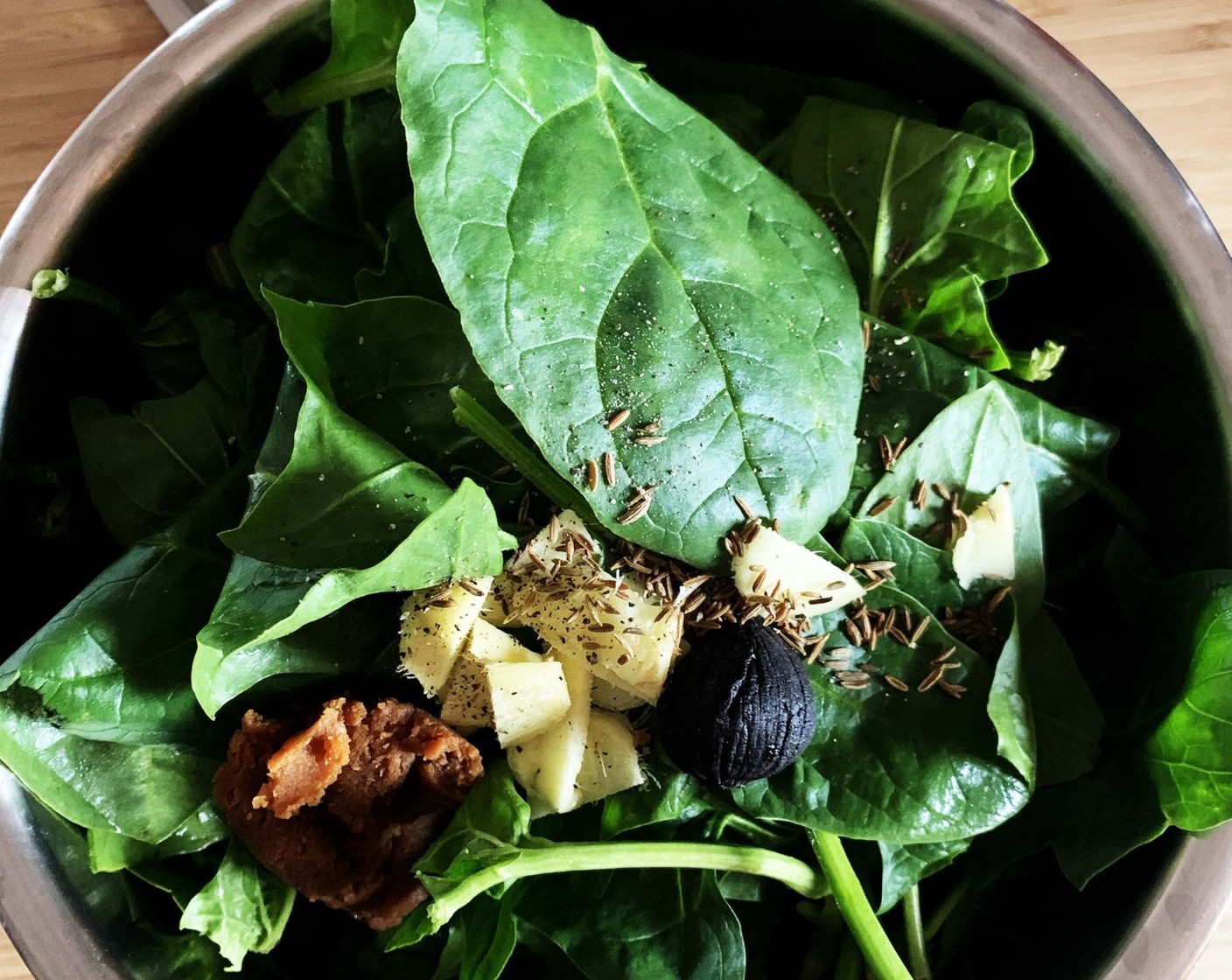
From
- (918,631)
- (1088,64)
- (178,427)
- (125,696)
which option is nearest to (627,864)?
(918,631)

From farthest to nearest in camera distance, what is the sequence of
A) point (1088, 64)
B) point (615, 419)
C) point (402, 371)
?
point (1088, 64), point (402, 371), point (615, 419)

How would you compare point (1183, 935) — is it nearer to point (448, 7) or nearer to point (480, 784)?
point (480, 784)

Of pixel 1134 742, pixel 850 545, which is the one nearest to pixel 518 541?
pixel 850 545

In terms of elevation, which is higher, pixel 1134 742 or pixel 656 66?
pixel 656 66

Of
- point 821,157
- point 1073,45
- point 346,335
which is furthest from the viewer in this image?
point 1073,45

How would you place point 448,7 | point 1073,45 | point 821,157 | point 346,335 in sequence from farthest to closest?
point 1073,45
point 821,157
point 346,335
point 448,7

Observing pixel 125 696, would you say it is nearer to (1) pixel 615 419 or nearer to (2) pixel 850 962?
(1) pixel 615 419
